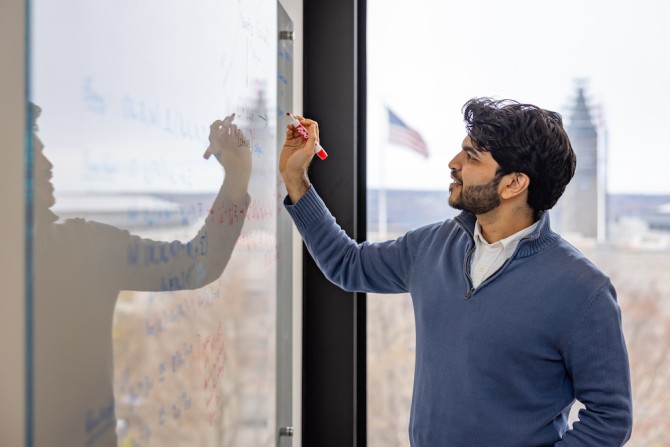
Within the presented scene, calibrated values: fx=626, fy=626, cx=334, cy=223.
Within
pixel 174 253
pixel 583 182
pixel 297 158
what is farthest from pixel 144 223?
pixel 583 182

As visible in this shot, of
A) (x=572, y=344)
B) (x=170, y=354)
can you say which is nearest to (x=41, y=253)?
(x=170, y=354)

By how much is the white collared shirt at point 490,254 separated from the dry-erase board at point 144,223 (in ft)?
1.49

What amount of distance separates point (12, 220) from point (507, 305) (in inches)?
36.5

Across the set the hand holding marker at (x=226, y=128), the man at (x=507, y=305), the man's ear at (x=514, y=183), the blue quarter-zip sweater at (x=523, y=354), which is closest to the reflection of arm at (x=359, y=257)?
the man at (x=507, y=305)

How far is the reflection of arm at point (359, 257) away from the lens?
143cm

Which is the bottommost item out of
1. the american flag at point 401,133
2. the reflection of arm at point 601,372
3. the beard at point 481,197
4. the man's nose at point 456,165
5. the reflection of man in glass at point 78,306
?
the reflection of arm at point 601,372

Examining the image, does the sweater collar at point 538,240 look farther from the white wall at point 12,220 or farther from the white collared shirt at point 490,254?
the white wall at point 12,220

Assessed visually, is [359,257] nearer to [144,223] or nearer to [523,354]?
[523,354]

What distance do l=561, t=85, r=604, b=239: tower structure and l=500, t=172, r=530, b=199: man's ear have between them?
21.5 inches

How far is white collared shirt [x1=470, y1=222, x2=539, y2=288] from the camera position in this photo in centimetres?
126

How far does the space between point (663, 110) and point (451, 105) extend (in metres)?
0.58

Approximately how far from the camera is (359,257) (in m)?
1.47

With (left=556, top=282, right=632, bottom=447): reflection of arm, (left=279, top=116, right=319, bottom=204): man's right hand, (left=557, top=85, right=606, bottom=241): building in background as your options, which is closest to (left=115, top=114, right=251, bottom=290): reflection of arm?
(left=279, top=116, right=319, bottom=204): man's right hand

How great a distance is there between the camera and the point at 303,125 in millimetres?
1394
